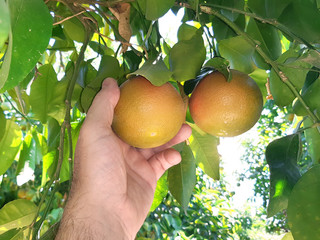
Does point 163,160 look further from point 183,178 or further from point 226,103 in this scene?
point 226,103

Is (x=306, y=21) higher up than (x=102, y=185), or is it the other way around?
(x=306, y=21)

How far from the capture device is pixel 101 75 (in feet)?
2.29

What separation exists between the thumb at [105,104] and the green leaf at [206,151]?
26cm

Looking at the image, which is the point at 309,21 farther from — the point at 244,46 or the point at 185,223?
the point at 185,223

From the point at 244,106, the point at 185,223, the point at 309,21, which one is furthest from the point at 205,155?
the point at 185,223

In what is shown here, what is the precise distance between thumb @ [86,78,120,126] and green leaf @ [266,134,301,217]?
293mm

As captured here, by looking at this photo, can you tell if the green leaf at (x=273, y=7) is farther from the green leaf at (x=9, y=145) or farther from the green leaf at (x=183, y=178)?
the green leaf at (x=9, y=145)

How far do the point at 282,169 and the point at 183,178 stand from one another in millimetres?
240

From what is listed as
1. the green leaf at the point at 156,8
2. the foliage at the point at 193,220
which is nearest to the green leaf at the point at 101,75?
the green leaf at the point at 156,8

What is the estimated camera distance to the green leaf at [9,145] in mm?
895

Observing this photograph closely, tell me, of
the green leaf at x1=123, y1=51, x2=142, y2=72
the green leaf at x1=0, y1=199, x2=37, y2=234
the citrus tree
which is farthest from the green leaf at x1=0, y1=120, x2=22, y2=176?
the green leaf at x1=123, y1=51, x2=142, y2=72

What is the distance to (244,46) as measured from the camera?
0.71 metres

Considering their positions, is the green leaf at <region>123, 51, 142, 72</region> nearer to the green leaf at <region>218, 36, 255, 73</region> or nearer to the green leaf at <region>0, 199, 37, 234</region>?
the green leaf at <region>218, 36, 255, 73</region>

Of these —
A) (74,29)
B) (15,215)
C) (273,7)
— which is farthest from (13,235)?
(273,7)
